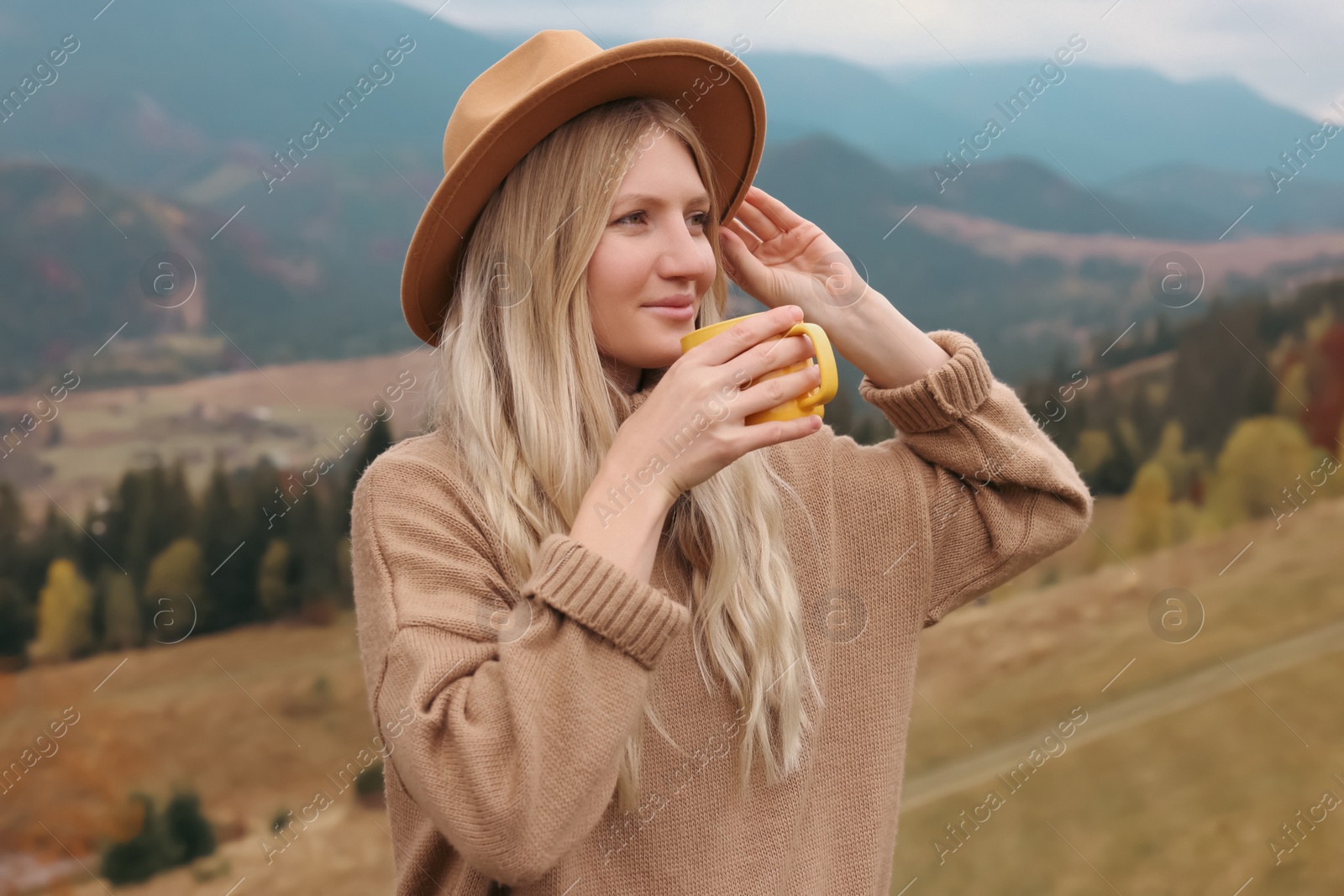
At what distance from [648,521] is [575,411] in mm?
212

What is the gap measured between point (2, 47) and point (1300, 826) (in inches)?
173

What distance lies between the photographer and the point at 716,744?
1.14 meters

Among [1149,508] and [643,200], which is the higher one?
[643,200]

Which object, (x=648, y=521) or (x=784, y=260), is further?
(x=784, y=260)

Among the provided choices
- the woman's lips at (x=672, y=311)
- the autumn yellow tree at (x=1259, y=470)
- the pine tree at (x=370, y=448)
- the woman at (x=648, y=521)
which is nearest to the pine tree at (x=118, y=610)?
the pine tree at (x=370, y=448)

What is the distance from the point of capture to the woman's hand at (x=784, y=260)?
1.37 m

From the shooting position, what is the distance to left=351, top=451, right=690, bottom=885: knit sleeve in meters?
0.89

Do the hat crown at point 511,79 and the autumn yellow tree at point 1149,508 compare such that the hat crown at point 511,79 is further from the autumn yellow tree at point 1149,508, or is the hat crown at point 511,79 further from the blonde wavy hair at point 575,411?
the autumn yellow tree at point 1149,508

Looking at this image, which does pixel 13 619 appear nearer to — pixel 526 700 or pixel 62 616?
pixel 62 616

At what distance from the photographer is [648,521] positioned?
963mm

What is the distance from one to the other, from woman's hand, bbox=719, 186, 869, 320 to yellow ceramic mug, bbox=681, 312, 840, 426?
0.97ft

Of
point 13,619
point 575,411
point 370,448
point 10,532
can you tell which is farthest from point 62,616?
point 575,411

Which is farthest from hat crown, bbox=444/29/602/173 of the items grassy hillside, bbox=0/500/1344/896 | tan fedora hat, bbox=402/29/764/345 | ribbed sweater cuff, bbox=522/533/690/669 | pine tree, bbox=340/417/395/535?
grassy hillside, bbox=0/500/1344/896

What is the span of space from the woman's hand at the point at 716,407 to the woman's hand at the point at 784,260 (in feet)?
1.09
